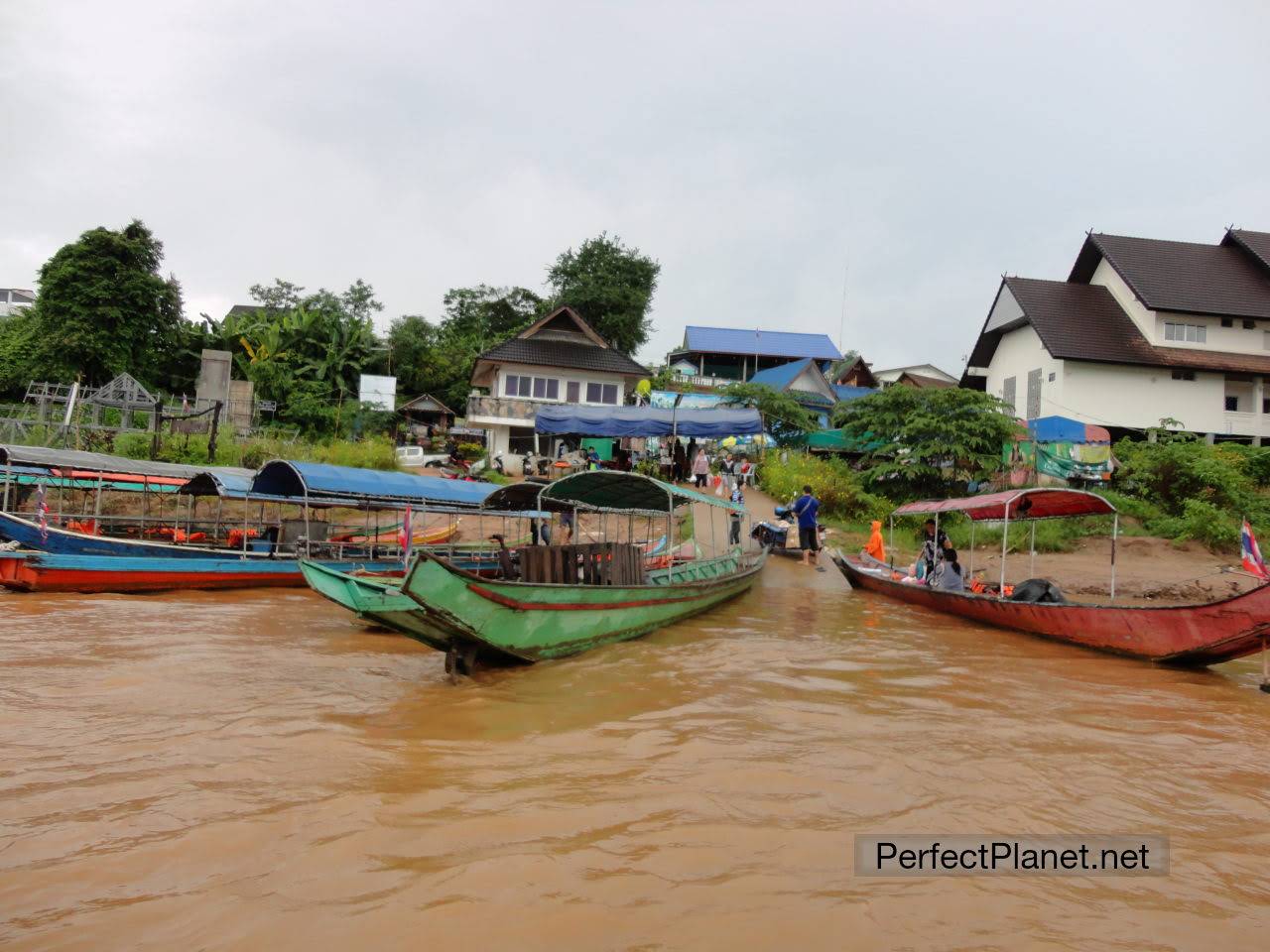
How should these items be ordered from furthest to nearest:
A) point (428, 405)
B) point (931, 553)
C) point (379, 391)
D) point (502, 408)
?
point (428, 405), point (379, 391), point (502, 408), point (931, 553)

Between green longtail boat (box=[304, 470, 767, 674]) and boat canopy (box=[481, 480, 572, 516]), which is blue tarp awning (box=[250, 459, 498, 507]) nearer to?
boat canopy (box=[481, 480, 572, 516])

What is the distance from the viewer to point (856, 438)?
25.6 metres

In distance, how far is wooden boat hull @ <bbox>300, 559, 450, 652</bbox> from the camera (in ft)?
22.4

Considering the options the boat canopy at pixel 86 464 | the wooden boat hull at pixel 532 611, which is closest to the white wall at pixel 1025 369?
the wooden boat hull at pixel 532 611

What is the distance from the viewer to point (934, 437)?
22844mm

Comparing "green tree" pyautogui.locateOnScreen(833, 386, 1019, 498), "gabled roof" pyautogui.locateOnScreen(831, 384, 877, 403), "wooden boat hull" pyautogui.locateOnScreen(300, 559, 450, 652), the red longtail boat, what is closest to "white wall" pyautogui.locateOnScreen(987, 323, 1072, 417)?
"green tree" pyautogui.locateOnScreen(833, 386, 1019, 498)

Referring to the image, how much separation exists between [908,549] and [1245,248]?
60.2ft

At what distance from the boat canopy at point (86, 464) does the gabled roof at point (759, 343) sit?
32.5m

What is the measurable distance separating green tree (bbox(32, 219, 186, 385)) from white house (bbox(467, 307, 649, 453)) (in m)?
13.0

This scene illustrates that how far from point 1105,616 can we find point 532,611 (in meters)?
6.99

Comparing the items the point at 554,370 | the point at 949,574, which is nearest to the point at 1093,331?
the point at 949,574

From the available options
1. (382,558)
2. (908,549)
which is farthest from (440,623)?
(908,549)

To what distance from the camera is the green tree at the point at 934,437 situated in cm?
2241

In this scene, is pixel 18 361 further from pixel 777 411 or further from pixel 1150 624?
pixel 1150 624
